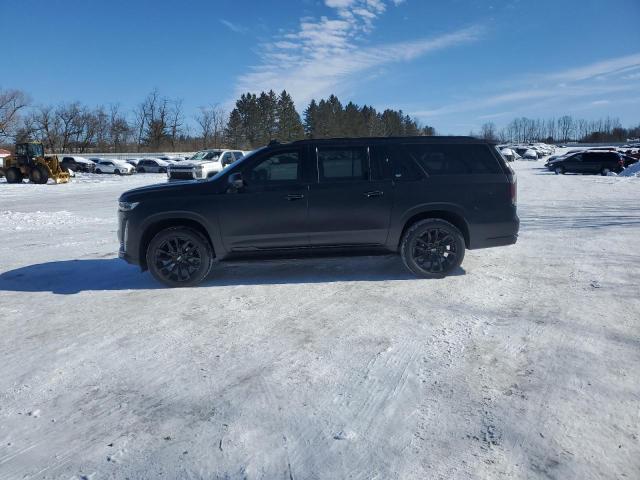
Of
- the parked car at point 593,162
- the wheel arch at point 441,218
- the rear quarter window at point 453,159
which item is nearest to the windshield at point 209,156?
the rear quarter window at point 453,159

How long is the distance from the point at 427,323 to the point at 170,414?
248 centimetres

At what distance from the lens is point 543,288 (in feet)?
17.0

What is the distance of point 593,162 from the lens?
28.5 meters

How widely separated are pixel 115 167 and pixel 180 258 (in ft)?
133

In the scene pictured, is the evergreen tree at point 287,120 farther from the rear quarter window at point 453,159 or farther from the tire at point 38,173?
the rear quarter window at point 453,159

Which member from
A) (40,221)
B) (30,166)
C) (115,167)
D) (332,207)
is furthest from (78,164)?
(332,207)

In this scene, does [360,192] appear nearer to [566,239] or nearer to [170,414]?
[170,414]

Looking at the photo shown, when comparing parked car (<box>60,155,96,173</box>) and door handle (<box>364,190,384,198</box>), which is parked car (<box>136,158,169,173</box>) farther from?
door handle (<box>364,190,384,198</box>)

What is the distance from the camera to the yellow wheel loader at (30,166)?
1056 inches

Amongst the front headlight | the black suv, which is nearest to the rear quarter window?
the black suv

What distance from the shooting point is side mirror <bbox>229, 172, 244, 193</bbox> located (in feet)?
17.9

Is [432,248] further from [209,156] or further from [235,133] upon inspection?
[235,133]

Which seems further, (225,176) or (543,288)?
(225,176)

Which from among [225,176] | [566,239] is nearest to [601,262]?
[566,239]
